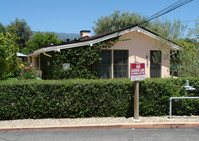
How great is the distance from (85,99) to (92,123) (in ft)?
2.68

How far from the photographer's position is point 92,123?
539cm

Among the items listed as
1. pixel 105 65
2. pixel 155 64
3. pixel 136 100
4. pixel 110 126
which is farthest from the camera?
pixel 155 64

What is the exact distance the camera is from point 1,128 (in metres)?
4.99

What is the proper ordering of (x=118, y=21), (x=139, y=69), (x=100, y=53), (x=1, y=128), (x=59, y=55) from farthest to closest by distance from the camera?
1. (x=118, y=21)
2. (x=100, y=53)
3. (x=59, y=55)
4. (x=139, y=69)
5. (x=1, y=128)

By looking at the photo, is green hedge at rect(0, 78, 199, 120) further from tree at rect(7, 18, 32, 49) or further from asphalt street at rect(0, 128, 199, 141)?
tree at rect(7, 18, 32, 49)

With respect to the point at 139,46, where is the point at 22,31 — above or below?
above

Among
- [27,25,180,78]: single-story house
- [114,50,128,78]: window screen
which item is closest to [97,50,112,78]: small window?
[27,25,180,78]: single-story house

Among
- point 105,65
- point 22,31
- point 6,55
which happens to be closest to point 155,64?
point 105,65

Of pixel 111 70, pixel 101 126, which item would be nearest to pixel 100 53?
pixel 111 70

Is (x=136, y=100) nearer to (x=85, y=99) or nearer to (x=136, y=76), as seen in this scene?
(x=136, y=76)

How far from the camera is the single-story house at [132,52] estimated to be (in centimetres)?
1163

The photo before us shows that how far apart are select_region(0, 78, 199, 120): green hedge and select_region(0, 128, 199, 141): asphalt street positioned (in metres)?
0.96

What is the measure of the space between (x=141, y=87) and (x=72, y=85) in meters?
2.18

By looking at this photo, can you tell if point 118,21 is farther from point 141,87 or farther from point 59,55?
point 141,87
